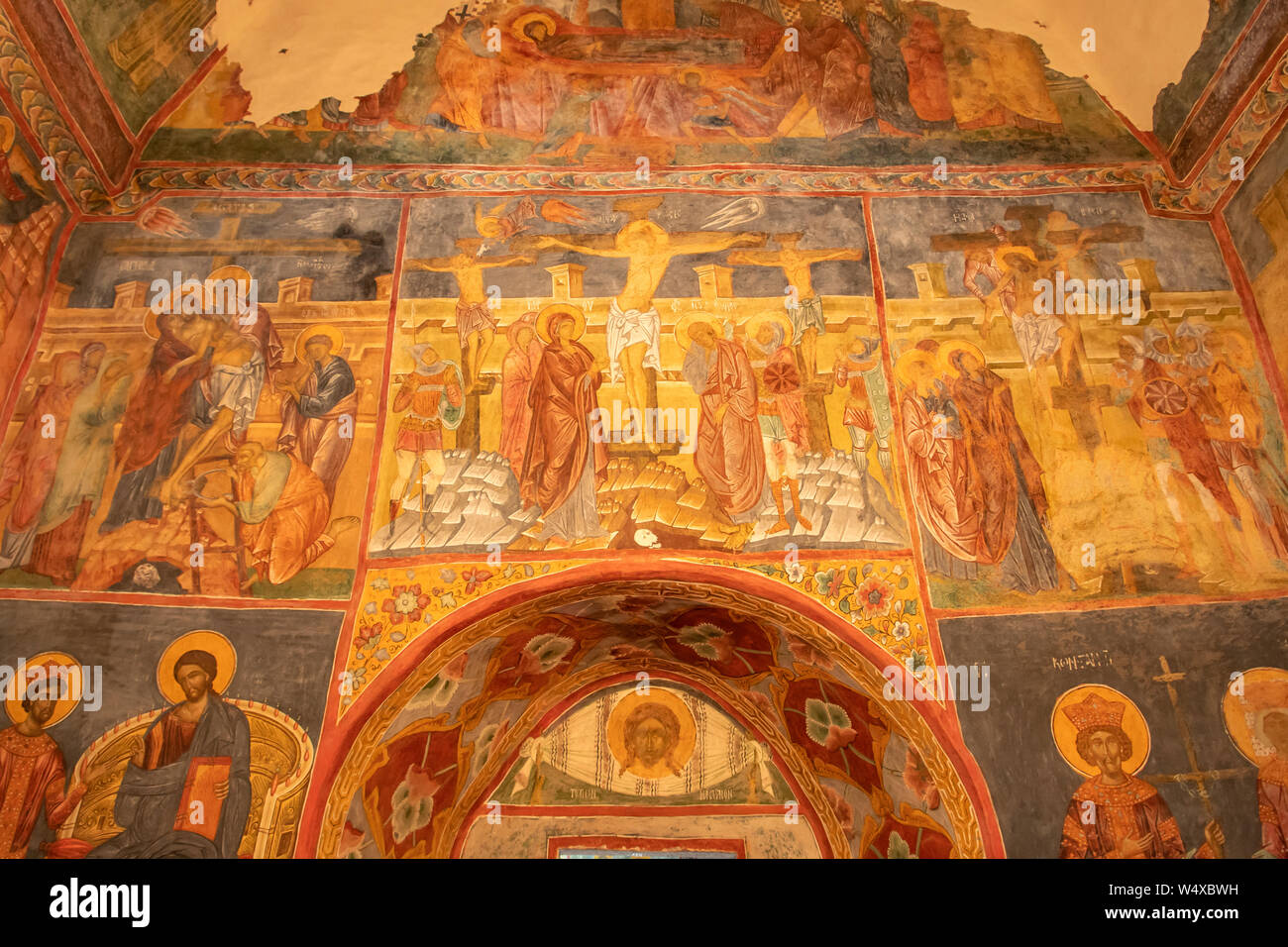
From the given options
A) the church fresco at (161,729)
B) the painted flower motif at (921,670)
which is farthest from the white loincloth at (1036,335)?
the church fresco at (161,729)

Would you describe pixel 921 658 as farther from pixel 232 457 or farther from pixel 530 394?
pixel 232 457

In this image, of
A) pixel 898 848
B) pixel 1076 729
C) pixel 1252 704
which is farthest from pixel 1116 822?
pixel 898 848

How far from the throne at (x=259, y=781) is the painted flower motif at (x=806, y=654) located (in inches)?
158

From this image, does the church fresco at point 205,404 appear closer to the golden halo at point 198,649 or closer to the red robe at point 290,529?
the red robe at point 290,529

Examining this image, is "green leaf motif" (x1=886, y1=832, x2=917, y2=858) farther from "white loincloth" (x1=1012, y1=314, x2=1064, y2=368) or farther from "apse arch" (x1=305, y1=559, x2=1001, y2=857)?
"white loincloth" (x1=1012, y1=314, x2=1064, y2=368)

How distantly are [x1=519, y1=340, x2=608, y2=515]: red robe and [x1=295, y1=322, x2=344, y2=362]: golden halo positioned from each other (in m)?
1.75

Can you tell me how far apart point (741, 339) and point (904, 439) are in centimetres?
170

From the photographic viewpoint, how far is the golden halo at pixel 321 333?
984 centimetres

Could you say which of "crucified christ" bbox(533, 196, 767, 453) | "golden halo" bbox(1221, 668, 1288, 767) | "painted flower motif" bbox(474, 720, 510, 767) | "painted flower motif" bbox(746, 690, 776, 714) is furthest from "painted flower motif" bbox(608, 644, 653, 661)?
"golden halo" bbox(1221, 668, 1288, 767)

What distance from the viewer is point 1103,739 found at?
8.40 m

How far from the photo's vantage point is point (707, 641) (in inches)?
422
